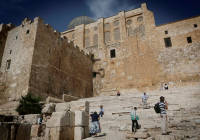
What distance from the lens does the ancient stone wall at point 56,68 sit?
1502 cm

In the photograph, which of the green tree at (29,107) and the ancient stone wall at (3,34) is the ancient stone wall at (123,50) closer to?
the ancient stone wall at (3,34)

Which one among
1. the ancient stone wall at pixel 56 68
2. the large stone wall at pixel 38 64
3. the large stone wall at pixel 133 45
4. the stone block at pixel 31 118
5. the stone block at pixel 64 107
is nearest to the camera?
the stone block at pixel 64 107

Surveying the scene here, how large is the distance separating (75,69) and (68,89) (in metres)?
3.18

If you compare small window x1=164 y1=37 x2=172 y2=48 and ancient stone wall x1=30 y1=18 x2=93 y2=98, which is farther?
small window x1=164 y1=37 x2=172 y2=48

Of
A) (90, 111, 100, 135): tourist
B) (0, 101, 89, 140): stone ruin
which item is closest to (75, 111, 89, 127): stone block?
(0, 101, 89, 140): stone ruin

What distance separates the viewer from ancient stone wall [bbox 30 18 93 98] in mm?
15023

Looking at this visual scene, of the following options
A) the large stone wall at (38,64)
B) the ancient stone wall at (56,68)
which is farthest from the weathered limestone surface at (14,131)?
the ancient stone wall at (56,68)

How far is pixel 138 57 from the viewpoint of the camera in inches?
889

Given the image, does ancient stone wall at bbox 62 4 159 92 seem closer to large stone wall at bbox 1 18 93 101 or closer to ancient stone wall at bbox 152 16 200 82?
ancient stone wall at bbox 152 16 200 82

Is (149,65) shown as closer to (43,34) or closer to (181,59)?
(181,59)

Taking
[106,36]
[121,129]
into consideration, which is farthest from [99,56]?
[121,129]

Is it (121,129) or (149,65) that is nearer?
(121,129)

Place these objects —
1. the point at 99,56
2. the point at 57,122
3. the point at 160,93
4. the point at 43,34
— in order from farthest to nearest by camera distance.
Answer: the point at 99,56, the point at 43,34, the point at 160,93, the point at 57,122

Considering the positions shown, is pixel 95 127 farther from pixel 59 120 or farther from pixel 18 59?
pixel 18 59
